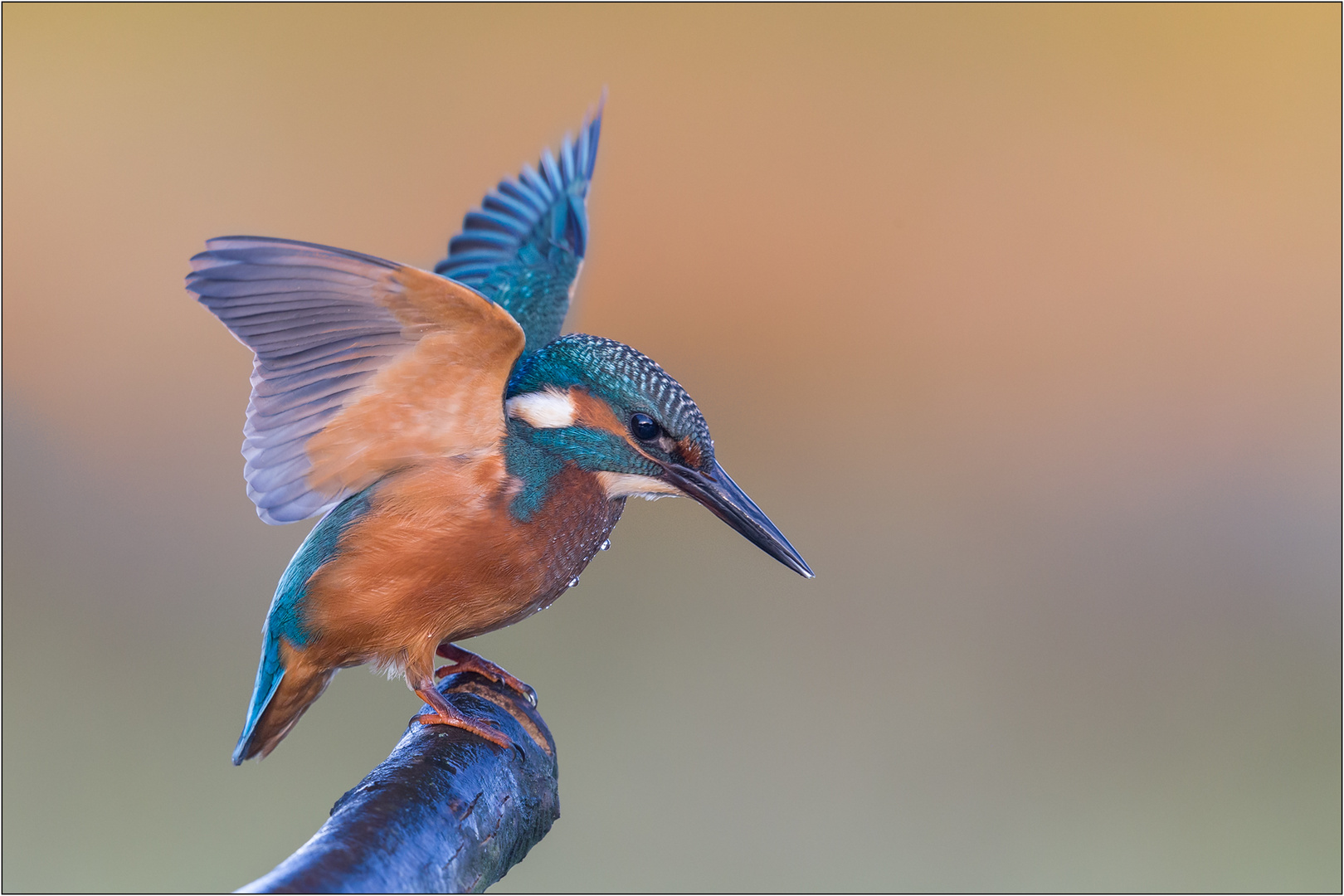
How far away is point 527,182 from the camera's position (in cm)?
205

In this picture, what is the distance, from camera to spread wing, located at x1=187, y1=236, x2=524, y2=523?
1.20m

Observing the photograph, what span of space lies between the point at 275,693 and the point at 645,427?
56cm

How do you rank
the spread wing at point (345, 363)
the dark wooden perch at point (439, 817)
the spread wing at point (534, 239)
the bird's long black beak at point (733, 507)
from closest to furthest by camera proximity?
the dark wooden perch at point (439, 817) < the spread wing at point (345, 363) < the bird's long black beak at point (733, 507) < the spread wing at point (534, 239)

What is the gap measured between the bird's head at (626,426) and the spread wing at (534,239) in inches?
15.8

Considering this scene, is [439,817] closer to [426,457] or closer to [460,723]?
[460,723]

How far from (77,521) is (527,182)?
89.2 inches

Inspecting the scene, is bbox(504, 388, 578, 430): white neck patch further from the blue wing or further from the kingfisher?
the blue wing

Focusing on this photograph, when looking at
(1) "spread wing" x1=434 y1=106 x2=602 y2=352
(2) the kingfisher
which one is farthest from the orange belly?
(1) "spread wing" x1=434 y1=106 x2=602 y2=352

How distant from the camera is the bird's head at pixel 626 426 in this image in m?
1.30

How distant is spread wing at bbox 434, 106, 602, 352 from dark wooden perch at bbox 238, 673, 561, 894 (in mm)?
629

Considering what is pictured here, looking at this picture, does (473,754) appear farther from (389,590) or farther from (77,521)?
(77,521)

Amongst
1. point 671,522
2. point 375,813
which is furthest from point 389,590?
point 671,522

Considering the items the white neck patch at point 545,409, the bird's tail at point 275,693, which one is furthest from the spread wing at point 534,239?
the bird's tail at point 275,693

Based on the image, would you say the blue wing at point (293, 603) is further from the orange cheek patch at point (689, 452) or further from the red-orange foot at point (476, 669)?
the orange cheek patch at point (689, 452)
